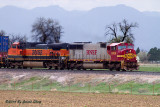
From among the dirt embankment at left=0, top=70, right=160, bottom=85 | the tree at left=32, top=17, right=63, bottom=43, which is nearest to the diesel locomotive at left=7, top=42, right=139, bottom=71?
the dirt embankment at left=0, top=70, right=160, bottom=85

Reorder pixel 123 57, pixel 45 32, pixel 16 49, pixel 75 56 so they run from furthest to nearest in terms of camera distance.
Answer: pixel 45 32 → pixel 16 49 → pixel 75 56 → pixel 123 57

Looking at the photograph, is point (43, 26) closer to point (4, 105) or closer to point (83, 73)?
point (83, 73)

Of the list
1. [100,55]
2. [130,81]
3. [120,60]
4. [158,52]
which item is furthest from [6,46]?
[158,52]

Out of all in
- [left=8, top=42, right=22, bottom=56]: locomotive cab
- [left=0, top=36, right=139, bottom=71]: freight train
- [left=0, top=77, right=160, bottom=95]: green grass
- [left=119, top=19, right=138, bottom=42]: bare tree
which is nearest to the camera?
[left=0, top=77, right=160, bottom=95]: green grass

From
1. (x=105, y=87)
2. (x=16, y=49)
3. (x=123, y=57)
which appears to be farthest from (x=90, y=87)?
(x=16, y=49)

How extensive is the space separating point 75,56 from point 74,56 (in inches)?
6.0

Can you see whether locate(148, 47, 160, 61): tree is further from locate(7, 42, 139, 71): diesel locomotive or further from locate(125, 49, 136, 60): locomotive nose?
locate(125, 49, 136, 60): locomotive nose

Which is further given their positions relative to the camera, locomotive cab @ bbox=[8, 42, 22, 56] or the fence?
locomotive cab @ bbox=[8, 42, 22, 56]

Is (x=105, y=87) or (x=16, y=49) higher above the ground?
(x=16, y=49)

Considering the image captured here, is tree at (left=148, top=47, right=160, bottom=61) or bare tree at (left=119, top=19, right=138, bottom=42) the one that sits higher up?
bare tree at (left=119, top=19, right=138, bottom=42)

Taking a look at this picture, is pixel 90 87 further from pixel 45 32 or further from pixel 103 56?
pixel 45 32

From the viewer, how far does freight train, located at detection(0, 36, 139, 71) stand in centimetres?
4144

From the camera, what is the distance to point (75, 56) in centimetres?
4491

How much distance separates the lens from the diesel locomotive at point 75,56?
4144cm
